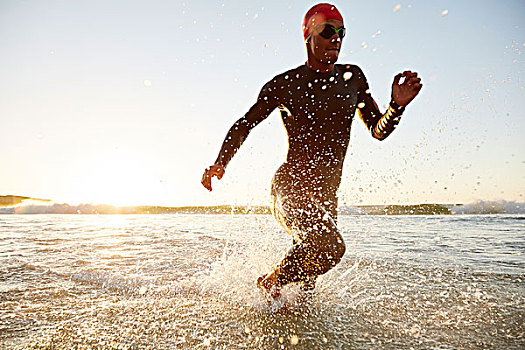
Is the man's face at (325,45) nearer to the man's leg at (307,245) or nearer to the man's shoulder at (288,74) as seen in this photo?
the man's shoulder at (288,74)

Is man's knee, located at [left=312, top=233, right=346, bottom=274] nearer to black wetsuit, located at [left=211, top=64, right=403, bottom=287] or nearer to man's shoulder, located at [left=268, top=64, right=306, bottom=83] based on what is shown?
black wetsuit, located at [left=211, top=64, right=403, bottom=287]

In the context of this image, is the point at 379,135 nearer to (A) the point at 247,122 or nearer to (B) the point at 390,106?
(B) the point at 390,106

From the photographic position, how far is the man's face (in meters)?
2.76

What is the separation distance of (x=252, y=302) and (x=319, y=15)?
230cm

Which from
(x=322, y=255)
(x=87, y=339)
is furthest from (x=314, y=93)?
(x=87, y=339)

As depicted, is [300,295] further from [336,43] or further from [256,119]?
[336,43]

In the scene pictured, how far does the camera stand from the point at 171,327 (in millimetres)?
2295

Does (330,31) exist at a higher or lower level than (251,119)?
higher

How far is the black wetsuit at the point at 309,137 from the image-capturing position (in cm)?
269

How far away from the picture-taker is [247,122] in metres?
2.89

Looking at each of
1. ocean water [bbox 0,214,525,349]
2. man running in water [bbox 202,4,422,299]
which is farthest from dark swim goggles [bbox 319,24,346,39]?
ocean water [bbox 0,214,525,349]

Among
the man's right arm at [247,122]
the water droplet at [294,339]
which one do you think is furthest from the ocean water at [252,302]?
the man's right arm at [247,122]

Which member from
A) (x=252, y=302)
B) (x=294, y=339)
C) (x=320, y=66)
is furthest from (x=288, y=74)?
(x=294, y=339)

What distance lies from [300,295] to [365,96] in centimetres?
174
